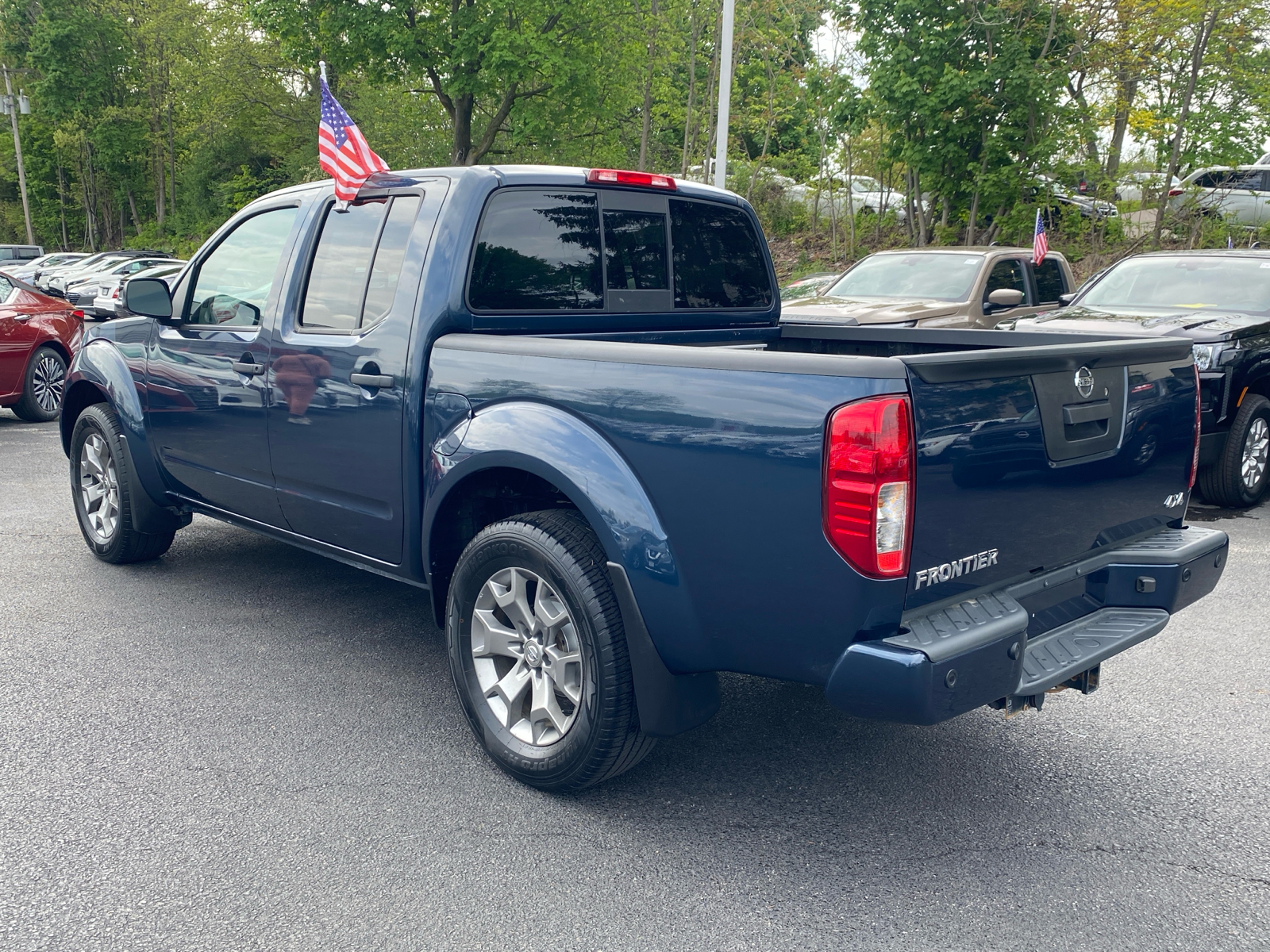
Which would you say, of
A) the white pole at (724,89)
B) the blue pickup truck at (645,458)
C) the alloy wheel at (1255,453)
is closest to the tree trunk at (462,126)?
the white pole at (724,89)

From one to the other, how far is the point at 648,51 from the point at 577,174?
73.3ft

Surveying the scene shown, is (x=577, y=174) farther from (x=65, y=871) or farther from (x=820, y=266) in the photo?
(x=820, y=266)

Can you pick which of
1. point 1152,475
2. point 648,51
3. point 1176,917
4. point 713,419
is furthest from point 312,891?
point 648,51

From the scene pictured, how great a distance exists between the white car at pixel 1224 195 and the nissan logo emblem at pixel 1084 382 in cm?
1445

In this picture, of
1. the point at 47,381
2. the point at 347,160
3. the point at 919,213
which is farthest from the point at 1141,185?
the point at 347,160

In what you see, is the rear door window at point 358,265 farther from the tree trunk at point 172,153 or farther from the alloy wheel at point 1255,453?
the tree trunk at point 172,153

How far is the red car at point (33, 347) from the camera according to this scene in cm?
1091

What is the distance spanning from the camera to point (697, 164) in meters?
27.6

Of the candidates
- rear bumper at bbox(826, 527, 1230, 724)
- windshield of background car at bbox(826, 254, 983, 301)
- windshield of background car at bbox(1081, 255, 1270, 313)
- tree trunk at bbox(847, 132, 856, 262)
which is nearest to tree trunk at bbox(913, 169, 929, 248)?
tree trunk at bbox(847, 132, 856, 262)

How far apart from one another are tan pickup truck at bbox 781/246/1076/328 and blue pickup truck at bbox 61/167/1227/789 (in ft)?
17.5

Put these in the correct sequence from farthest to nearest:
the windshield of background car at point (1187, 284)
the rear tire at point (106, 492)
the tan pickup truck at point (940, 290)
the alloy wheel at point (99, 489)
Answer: the tan pickup truck at point (940, 290)
the windshield of background car at point (1187, 284)
the alloy wheel at point (99, 489)
the rear tire at point (106, 492)

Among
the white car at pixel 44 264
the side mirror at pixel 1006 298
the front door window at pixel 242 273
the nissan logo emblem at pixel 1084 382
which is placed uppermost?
the front door window at pixel 242 273

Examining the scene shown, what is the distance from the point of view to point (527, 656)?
3395 mm

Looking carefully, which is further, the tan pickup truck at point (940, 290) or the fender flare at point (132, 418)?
the tan pickup truck at point (940, 290)
